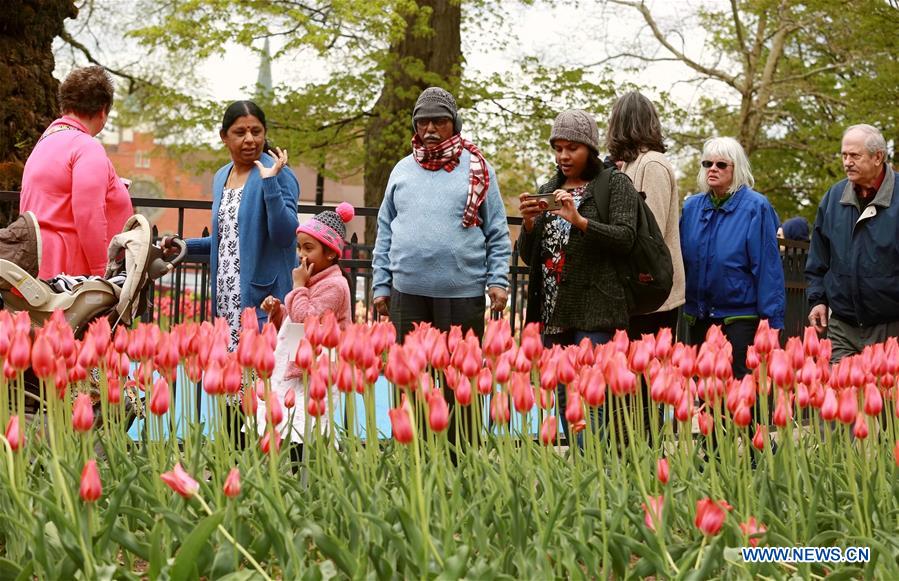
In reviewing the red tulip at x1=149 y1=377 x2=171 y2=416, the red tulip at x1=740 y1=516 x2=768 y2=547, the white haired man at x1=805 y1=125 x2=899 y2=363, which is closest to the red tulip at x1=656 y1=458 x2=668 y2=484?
the red tulip at x1=740 y1=516 x2=768 y2=547

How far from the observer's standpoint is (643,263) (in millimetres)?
5031

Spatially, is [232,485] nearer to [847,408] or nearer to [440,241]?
[847,408]

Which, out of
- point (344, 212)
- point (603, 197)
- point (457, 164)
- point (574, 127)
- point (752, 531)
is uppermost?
point (574, 127)

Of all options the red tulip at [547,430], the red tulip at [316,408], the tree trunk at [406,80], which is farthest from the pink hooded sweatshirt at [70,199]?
the tree trunk at [406,80]

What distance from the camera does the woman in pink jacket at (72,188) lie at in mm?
4746

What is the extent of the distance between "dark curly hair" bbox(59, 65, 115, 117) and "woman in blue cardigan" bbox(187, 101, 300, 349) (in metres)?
0.54

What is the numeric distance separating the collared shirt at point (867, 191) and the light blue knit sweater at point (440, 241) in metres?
1.71

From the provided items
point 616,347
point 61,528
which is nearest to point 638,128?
point 616,347

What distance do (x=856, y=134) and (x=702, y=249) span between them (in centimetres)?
88

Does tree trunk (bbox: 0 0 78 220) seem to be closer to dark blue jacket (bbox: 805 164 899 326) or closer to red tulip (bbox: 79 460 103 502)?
dark blue jacket (bbox: 805 164 899 326)

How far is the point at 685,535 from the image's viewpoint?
3.19m

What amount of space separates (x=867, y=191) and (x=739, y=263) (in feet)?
2.33

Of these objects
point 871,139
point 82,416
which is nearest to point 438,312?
point 871,139

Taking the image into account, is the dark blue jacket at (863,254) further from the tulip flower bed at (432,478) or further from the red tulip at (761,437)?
the red tulip at (761,437)
